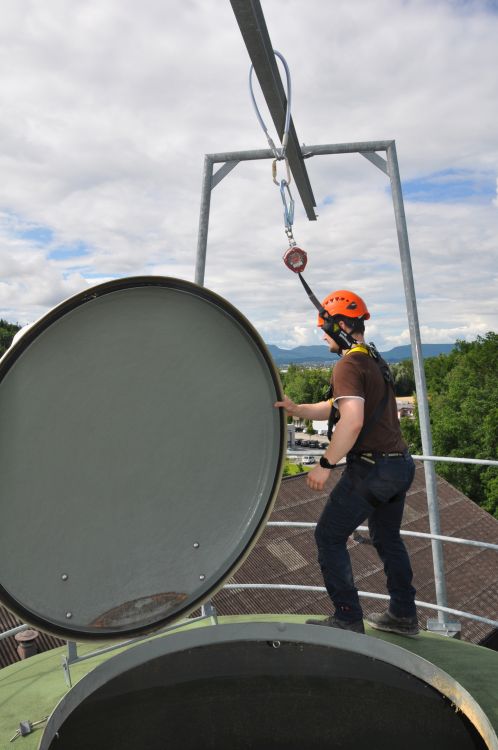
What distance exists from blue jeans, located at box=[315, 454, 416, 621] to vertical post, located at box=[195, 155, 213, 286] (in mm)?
1930

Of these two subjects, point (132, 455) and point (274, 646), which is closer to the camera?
point (132, 455)

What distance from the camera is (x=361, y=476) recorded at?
10.7 feet

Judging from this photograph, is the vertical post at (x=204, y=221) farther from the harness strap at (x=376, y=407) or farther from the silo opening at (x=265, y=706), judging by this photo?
the silo opening at (x=265, y=706)

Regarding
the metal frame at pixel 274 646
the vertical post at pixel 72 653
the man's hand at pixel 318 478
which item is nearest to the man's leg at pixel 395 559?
the man's hand at pixel 318 478

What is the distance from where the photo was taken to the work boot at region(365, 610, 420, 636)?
3.40 meters

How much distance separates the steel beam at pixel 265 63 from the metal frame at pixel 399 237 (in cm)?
33

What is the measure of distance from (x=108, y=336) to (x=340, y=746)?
1878 millimetres

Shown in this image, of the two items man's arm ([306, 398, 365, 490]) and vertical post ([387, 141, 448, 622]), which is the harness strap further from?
vertical post ([387, 141, 448, 622])

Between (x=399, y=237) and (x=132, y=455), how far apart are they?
2971 millimetres

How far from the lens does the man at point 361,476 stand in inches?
127

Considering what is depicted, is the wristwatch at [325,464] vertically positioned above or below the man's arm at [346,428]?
below

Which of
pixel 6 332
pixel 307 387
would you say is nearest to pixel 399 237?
pixel 6 332

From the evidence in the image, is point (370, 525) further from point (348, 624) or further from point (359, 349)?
point (359, 349)

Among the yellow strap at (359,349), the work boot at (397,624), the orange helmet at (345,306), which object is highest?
the orange helmet at (345,306)
